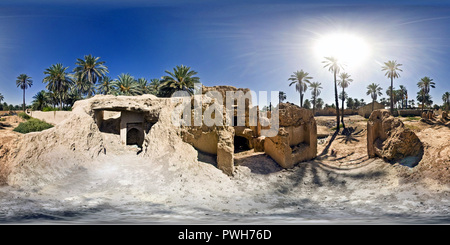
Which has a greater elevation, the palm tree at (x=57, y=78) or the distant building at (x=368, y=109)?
the palm tree at (x=57, y=78)

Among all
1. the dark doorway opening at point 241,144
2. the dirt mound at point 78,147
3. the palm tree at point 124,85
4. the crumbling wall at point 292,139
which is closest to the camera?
the dirt mound at point 78,147

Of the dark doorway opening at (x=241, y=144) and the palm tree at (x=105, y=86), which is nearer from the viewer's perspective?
the dark doorway opening at (x=241, y=144)

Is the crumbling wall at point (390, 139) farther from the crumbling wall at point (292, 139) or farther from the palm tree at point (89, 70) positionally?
A: the palm tree at point (89, 70)

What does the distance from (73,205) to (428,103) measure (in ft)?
225

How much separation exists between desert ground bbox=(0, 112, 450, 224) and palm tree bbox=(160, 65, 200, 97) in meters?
16.6

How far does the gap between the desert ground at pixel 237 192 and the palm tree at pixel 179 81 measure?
16589mm

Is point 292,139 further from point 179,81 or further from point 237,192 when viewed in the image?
point 179,81

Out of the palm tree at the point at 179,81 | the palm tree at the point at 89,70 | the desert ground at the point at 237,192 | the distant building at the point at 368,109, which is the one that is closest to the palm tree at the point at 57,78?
the palm tree at the point at 89,70

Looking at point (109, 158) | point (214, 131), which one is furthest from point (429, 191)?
point (109, 158)

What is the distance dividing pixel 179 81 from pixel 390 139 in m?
24.6

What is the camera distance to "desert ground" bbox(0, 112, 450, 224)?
801 cm

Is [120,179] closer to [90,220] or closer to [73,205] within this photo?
[73,205]

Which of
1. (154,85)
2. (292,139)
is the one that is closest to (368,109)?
(292,139)

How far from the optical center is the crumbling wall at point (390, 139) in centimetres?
1402
